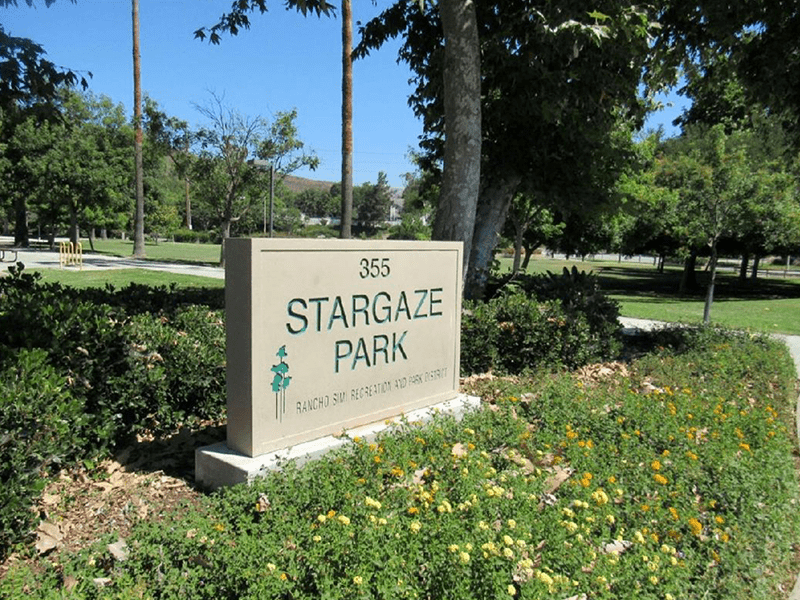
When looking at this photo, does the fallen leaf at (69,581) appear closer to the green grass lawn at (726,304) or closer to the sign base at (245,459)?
the sign base at (245,459)

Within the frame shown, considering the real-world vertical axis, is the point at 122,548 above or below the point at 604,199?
below

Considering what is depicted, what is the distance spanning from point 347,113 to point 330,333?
43.2ft

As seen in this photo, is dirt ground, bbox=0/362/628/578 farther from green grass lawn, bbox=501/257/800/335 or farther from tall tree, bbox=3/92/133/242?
tall tree, bbox=3/92/133/242

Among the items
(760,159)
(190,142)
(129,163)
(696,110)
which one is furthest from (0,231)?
(760,159)

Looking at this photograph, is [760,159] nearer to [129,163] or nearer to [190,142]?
[190,142]

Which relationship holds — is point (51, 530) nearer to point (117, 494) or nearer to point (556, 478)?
point (117, 494)

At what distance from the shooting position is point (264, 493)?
3.12 m

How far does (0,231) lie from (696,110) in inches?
2686

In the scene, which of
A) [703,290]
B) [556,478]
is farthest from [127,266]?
[703,290]

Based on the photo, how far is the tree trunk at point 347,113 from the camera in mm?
15391

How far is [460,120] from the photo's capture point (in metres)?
7.41

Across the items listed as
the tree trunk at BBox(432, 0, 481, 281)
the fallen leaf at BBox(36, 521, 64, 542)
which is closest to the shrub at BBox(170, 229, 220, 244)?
the tree trunk at BBox(432, 0, 481, 281)

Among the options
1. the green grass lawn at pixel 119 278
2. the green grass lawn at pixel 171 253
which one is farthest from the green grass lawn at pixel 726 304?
the green grass lawn at pixel 171 253

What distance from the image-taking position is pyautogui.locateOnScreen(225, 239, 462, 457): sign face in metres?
3.46
